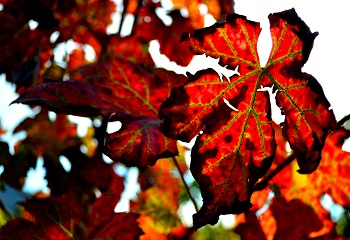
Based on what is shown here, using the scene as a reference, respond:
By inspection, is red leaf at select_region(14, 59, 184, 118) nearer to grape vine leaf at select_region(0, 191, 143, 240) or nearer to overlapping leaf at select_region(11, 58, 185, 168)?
overlapping leaf at select_region(11, 58, 185, 168)

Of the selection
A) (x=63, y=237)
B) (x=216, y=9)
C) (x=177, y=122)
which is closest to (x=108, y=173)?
(x=63, y=237)

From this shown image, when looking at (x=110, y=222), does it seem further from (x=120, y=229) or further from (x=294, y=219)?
(x=294, y=219)

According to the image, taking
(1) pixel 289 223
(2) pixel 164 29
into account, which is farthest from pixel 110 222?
(2) pixel 164 29

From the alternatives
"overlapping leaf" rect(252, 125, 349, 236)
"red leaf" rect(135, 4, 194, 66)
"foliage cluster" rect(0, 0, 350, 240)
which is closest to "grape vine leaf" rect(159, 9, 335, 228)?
"foliage cluster" rect(0, 0, 350, 240)

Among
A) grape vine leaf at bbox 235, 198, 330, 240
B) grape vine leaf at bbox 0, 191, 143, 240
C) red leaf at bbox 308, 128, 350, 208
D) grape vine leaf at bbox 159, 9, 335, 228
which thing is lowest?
grape vine leaf at bbox 0, 191, 143, 240

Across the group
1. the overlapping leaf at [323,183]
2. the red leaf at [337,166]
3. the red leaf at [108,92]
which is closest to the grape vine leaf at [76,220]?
the red leaf at [108,92]
